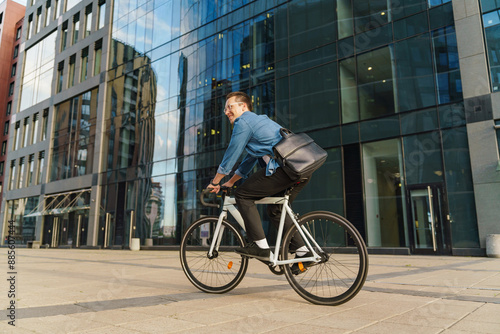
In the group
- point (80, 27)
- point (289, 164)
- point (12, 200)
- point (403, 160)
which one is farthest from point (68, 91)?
point (289, 164)

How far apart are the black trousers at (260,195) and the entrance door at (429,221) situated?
10.8 meters

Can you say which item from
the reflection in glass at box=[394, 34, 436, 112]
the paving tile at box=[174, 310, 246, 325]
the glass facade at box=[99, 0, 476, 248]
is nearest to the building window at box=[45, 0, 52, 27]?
the glass facade at box=[99, 0, 476, 248]

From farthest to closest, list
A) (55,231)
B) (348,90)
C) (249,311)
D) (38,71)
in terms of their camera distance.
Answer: (38,71) → (55,231) → (348,90) → (249,311)

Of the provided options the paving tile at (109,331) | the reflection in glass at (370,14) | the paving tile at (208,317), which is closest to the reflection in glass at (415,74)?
the reflection in glass at (370,14)

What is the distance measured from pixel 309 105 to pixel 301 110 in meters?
0.44

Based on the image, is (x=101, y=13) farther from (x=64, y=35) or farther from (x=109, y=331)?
(x=109, y=331)

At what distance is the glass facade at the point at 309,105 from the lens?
13.1 meters

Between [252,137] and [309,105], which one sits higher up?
[309,105]

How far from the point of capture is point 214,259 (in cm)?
385

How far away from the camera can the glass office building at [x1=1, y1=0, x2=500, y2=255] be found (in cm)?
1285

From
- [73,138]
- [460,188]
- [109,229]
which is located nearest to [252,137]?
[460,188]

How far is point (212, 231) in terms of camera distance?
3951 mm

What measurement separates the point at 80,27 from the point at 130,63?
29.8 ft

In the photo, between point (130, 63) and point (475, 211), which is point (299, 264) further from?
point (130, 63)
